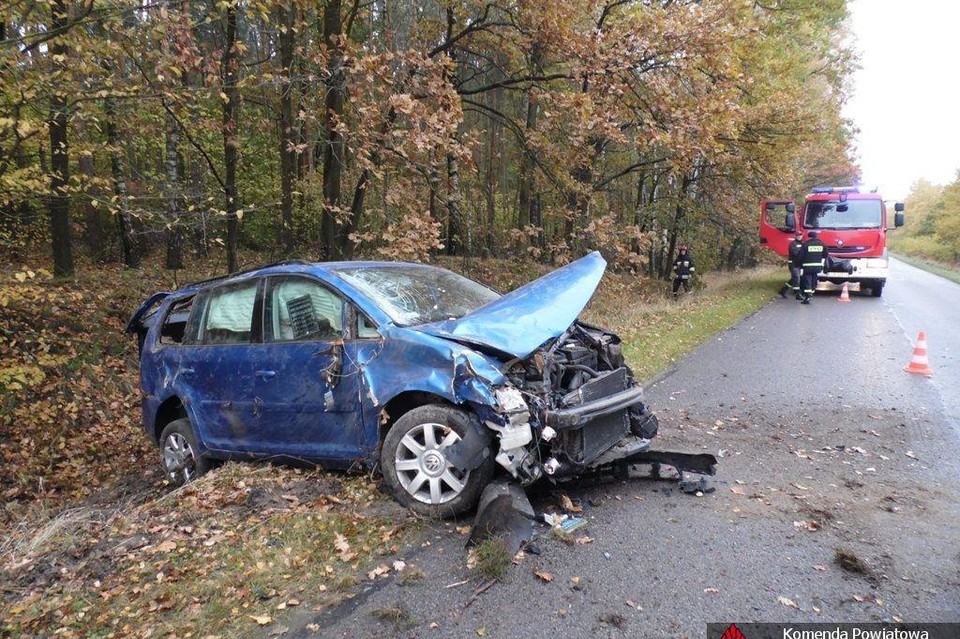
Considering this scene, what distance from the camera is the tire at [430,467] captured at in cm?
370

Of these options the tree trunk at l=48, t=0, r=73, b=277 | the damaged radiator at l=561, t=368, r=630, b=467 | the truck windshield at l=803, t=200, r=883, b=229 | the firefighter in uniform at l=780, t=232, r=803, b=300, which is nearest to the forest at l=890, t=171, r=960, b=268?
the truck windshield at l=803, t=200, r=883, b=229

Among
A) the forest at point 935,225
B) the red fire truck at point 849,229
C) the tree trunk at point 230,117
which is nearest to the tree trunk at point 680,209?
the red fire truck at point 849,229

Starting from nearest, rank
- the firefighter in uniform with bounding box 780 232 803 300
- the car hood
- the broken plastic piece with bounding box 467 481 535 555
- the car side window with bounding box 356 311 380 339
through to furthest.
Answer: the broken plastic piece with bounding box 467 481 535 555
the car hood
the car side window with bounding box 356 311 380 339
the firefighter in uniform with bounding box 780 232 803 300

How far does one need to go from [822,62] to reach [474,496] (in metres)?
30.0

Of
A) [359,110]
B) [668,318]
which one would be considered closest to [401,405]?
[359,110]

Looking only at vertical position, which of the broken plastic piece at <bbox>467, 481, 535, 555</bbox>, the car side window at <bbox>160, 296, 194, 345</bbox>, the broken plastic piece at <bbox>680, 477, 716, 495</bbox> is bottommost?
the broken plastic piece at <bbox>680, 477, 716, 495</bbox>

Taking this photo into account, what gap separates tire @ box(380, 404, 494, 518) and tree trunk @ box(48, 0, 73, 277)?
5009mm

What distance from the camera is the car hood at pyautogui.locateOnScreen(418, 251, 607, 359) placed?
152 inches

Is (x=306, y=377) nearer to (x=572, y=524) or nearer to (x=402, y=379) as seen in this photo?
(x=402, y=379)

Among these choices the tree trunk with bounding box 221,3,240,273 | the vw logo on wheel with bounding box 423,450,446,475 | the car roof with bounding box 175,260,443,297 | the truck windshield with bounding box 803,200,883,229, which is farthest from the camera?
the truck windshield with bounding box 803,200,883,229

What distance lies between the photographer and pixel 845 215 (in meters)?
17.6

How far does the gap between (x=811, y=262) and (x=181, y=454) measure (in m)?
16.1

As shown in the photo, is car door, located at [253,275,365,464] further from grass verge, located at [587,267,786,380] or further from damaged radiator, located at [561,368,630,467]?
grass verge, located at [587,267,786,380]

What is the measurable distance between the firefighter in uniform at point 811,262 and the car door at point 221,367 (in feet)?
50.5
